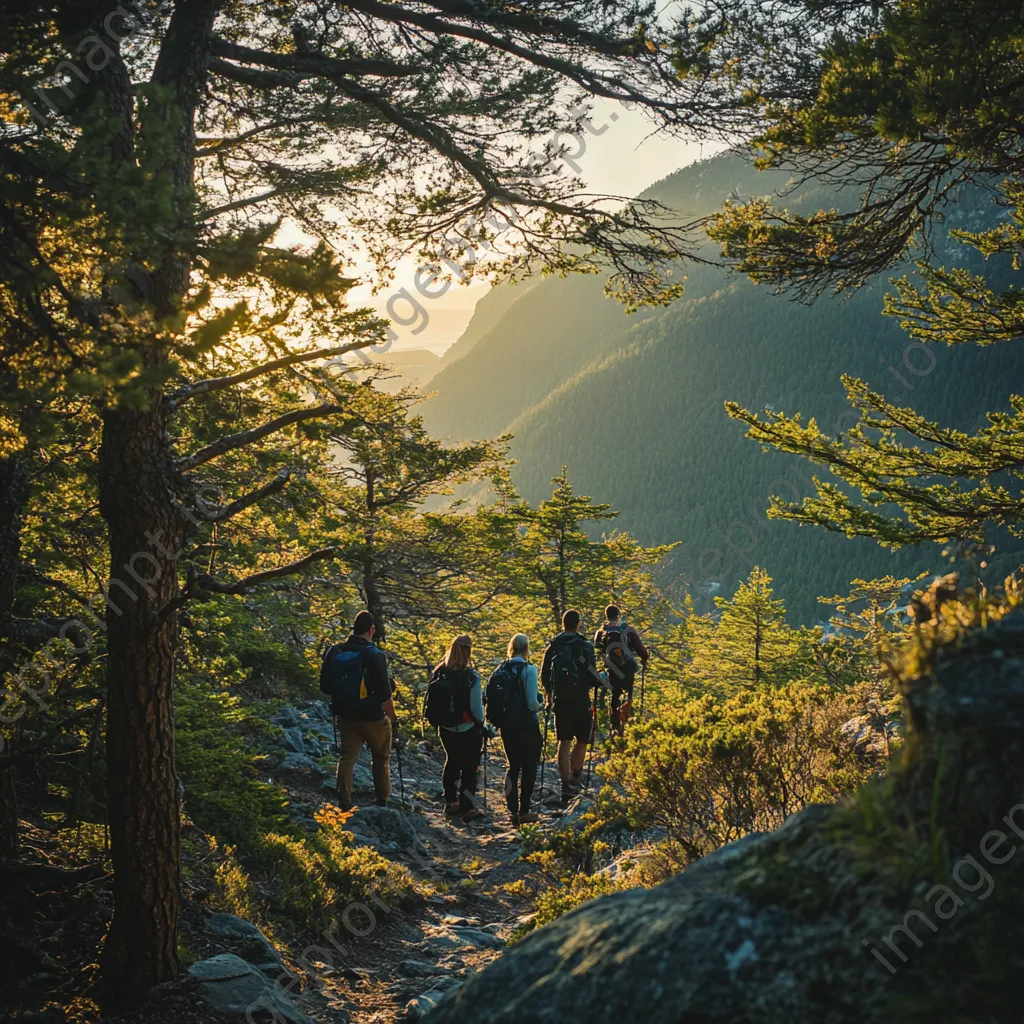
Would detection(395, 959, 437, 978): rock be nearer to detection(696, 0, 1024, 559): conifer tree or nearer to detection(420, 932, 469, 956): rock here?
detection(420, 932, 469, 956): rock

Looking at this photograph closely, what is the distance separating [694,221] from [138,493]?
4.14 metres

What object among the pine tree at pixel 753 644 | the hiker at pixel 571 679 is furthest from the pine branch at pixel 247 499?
the pine tree at pixel 753 644

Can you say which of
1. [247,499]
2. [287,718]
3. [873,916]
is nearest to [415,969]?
[247,499]

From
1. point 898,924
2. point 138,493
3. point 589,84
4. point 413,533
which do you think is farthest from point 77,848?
point 413,533

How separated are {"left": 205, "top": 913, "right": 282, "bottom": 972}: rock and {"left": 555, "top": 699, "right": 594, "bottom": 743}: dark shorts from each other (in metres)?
4.02

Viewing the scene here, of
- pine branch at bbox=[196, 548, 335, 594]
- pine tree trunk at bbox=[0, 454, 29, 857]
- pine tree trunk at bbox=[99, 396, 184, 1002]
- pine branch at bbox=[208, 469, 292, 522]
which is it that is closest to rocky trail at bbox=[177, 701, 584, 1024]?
pine tree trunk at bbox=[99, 396, 184, 1002]

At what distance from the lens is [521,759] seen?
27.7 ft

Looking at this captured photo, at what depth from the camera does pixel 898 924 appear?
74.8 inches

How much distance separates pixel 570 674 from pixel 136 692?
5.22 meters

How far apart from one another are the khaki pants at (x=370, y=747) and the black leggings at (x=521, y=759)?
4.18 feet

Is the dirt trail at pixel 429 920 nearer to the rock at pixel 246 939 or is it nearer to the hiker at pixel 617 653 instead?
the rock at pixel 246 939

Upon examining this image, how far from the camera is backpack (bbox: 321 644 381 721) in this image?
7.73 meters

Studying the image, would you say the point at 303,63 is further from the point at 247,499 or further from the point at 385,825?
the point at 385,825

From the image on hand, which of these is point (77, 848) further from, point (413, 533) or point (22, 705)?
point (413, 533)
